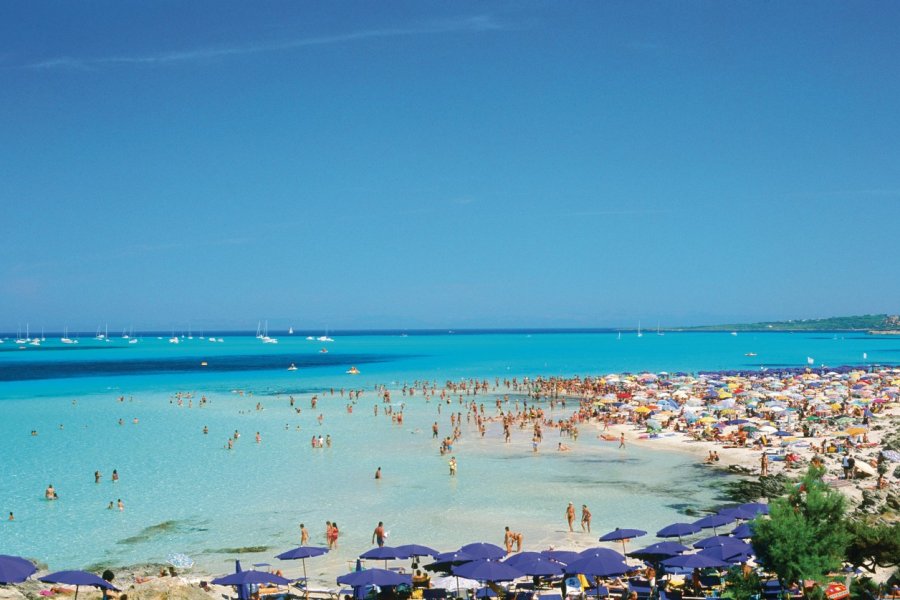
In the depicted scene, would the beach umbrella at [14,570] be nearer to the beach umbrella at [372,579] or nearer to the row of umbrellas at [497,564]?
the row of umbrellas at [497,564]

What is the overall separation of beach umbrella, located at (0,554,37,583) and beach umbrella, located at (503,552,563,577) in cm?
1044

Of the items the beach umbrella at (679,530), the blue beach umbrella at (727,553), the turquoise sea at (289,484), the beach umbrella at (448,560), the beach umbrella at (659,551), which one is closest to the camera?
the blue beach umbrella at (727,553)

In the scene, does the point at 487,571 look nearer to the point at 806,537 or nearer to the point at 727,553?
the point at 727,553

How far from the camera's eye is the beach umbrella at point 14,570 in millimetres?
15656

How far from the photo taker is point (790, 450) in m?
35.5

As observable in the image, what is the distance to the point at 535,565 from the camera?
55.1ft

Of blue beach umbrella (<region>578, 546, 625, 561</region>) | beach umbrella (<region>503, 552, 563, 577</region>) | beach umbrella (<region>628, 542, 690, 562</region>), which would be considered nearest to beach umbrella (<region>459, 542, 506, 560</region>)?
beach umbrella (<region>503, 552, 563, 577</region>)

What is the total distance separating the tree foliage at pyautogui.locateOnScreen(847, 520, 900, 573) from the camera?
15.0m

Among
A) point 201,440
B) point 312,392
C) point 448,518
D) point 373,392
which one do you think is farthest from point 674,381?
point 448,518

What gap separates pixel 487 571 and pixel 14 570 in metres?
10.1

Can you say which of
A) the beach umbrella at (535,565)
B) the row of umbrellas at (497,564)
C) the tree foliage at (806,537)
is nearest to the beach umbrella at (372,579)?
the row of umbrellas at (497,564)

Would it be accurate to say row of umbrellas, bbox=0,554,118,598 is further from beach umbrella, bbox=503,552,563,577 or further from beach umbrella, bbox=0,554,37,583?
beach umbrella, bbox=503,552,563,577

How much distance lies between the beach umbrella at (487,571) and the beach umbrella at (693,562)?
335 cm

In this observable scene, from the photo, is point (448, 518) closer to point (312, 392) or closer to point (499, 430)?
point (499, 430)
